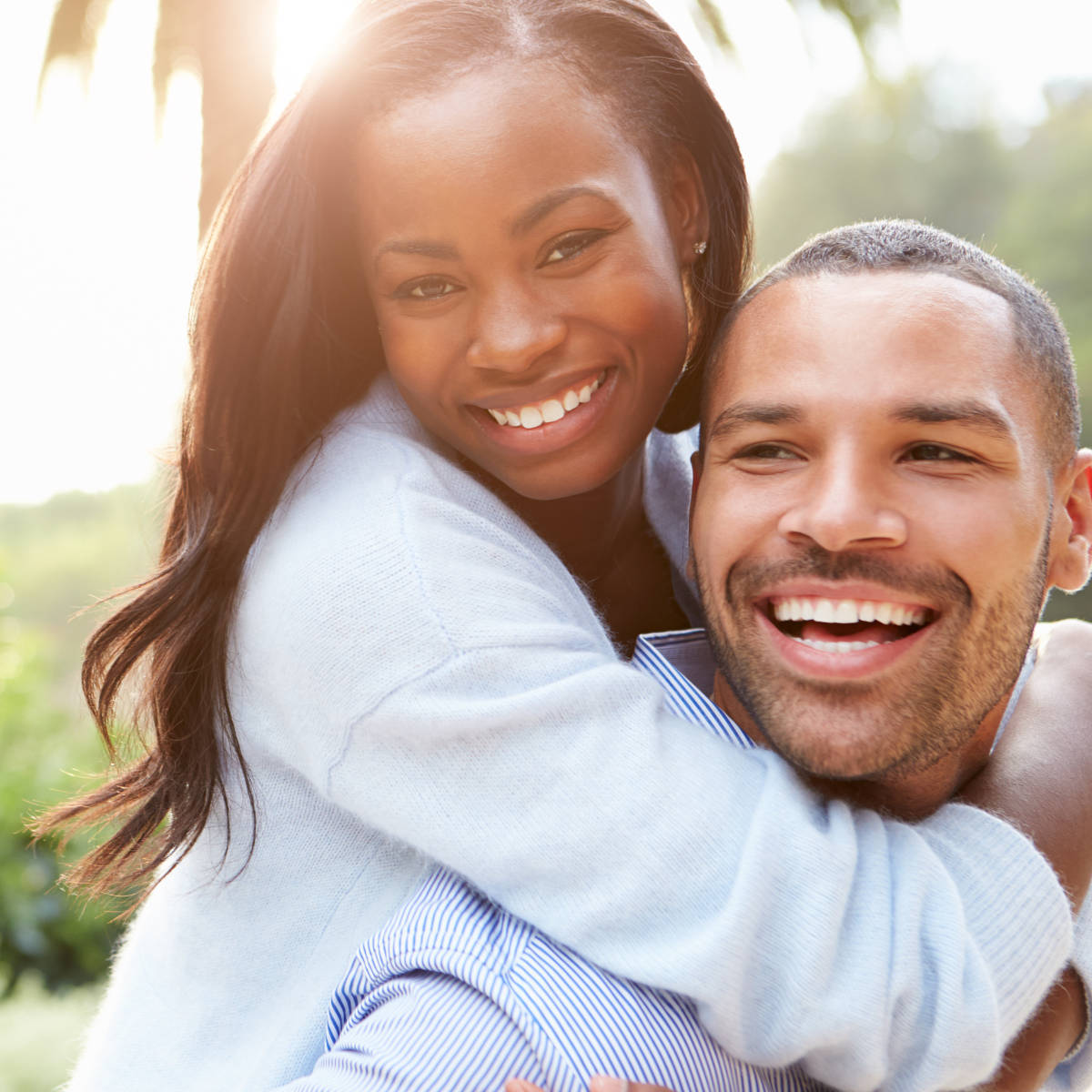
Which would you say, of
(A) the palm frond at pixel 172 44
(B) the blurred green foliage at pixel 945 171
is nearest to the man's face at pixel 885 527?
(A) the palm frond at pixel 172 44

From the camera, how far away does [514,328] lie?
2283 mm

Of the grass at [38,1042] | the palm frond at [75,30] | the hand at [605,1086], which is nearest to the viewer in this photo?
the hand at [605,1086]

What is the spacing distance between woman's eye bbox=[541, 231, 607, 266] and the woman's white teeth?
765 mm

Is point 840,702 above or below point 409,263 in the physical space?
below

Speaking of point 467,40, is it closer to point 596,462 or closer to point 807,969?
point 596,462

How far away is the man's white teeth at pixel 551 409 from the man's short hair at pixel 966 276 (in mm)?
236

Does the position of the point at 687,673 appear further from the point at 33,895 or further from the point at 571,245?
the point at 33,895

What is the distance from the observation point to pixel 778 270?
2.35 meters

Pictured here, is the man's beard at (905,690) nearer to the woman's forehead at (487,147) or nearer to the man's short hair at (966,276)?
the man's short hair at (966,276)

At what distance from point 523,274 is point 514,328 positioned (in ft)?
0.32

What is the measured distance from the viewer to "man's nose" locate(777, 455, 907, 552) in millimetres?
1929

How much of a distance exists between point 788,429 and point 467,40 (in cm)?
90

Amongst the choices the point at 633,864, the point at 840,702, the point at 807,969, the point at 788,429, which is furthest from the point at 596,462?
the point at 807,969

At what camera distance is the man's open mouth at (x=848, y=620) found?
1991 millimetres
